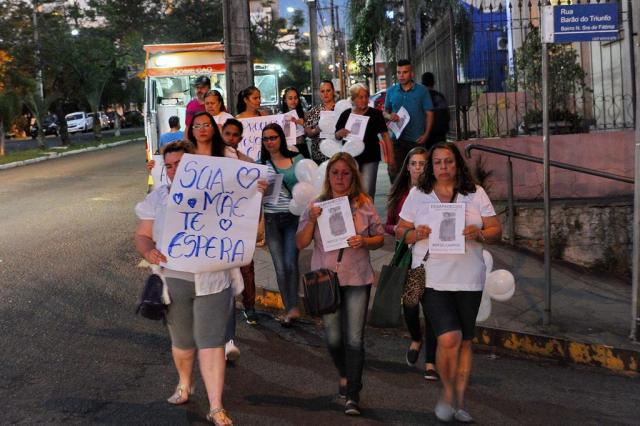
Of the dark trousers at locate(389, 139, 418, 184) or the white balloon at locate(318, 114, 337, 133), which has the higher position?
the white balloon at locate(318, 114, 337, 133)

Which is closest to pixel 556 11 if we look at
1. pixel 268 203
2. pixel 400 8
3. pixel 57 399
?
pixel 268 203

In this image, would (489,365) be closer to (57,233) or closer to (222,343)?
(222,343)

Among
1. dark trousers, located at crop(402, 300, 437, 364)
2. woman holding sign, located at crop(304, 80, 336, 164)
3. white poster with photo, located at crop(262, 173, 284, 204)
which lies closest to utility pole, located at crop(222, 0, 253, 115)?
woman holding sign, located at crop(304, 80, 336, 164)

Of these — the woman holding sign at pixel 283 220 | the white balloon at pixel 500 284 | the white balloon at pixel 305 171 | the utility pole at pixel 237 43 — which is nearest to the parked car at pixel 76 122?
the utility pole at pixel 237 43

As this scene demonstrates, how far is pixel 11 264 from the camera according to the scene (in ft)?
33.0

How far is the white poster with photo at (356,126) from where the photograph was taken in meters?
8.65

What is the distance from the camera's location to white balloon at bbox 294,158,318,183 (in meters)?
6.64

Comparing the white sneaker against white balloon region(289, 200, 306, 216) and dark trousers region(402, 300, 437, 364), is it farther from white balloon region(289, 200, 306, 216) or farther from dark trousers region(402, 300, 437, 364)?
dark trousers region(402, 300, 437, 364)

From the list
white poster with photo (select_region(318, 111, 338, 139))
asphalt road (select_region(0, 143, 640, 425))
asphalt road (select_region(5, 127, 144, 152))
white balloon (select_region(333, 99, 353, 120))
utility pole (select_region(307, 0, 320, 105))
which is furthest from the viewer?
asphalt road (select_region(5, 127, 144, 152))

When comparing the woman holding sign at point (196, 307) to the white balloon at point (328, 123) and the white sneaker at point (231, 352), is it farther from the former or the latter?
the white balloon at point (328, 123)

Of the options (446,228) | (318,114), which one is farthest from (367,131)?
(446,228)

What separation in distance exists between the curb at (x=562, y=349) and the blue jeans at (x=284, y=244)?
1.65 meters

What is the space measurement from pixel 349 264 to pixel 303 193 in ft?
3.55

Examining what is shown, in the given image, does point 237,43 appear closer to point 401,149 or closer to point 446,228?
point 401,149
